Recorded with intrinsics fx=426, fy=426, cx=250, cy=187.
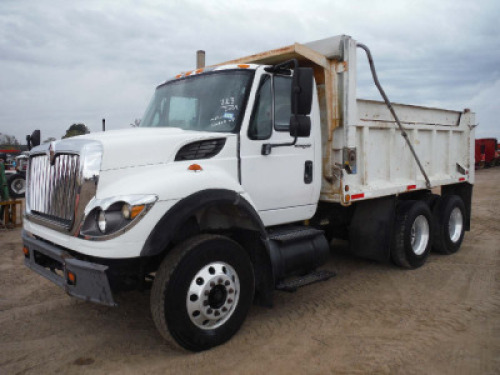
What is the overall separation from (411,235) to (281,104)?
10.2 ft

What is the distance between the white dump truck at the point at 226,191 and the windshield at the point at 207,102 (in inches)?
0.5

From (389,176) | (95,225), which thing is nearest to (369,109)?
(389,176)

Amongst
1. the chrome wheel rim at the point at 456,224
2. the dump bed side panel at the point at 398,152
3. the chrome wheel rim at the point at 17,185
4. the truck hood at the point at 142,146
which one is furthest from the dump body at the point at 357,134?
the chrome wheel rim at the point at 17,185

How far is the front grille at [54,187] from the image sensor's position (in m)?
3.48

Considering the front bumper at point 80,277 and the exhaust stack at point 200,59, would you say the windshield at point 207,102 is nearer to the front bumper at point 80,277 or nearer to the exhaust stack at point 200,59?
the exhaust stack at point 200,59

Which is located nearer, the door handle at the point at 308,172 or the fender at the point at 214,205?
→ the fender at the point at 214,205

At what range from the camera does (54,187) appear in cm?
373

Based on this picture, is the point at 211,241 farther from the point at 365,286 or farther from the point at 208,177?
the point at 365,286

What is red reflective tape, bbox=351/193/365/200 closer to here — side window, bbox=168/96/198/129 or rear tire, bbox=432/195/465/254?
side window, bbox=168/96/198/129

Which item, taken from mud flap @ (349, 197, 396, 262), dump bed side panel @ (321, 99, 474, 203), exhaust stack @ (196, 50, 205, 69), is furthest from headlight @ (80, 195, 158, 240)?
mud flap @ (349, 197, 396, 262)

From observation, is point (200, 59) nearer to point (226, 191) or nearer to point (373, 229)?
point (226, 191)

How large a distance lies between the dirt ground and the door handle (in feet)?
4.55

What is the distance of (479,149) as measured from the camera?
34.2 meters

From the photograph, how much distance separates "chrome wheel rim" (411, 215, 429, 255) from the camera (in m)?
6.44
